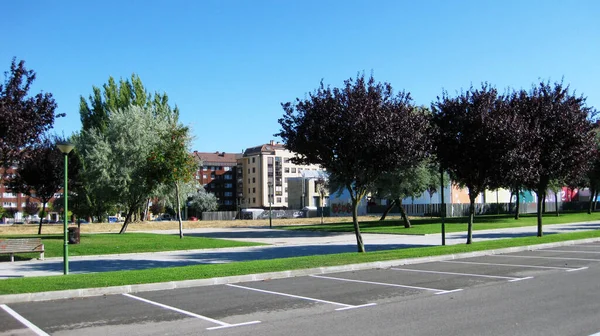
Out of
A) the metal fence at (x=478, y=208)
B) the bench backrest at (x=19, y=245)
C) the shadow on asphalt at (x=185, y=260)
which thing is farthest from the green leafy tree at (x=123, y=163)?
the metal fence at (x=478, y=208)

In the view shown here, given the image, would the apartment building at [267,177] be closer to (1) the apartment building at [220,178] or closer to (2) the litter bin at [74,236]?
(1) the apartment building at [220,178]

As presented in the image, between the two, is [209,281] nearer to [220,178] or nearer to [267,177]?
[267,177]

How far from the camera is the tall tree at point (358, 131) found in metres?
17.6

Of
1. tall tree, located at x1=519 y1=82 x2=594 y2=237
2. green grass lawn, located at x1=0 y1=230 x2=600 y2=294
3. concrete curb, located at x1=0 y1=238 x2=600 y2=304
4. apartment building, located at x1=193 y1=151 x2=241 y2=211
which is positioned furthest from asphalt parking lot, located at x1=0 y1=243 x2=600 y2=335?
apartment building, located at x1=193 y1=151 x2=241 y2=211

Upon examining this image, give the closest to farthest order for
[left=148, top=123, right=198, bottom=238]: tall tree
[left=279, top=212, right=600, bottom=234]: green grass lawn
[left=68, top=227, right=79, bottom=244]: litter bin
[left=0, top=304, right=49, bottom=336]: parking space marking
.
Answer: [left=0, top=304, right=49, bottom=336]: parking space marking < [left=68, top=227, right=79, bottom=244]: litter bin < [left=148, top=123, right=198, bottom=238]: tall tree < [left=279, top=212, right=600, bottom=234]: green grass lawn

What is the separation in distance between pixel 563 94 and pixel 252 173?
380ft

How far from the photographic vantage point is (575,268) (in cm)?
1408

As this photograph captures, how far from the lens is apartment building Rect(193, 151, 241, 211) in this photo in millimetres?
145000

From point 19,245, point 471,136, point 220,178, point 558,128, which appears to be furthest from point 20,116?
point 220,178

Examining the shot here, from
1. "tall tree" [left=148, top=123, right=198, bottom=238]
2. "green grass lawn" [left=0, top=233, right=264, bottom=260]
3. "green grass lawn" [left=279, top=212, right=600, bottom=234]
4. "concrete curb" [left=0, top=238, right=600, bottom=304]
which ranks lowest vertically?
"green grass lawn" [left=279, top=212, right=600, bottom=234]

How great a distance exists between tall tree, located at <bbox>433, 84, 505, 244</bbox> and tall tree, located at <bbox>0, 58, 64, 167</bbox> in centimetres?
1521

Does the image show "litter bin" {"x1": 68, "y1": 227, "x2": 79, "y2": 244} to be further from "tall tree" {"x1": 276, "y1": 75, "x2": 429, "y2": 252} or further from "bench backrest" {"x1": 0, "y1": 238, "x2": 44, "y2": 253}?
"tall tree" {"x1": 276, "y1": 75, "x2": 429, "y2": 252}

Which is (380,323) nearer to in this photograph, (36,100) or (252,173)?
(36,100)

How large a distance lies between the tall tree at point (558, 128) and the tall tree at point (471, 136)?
3017 millimetres
